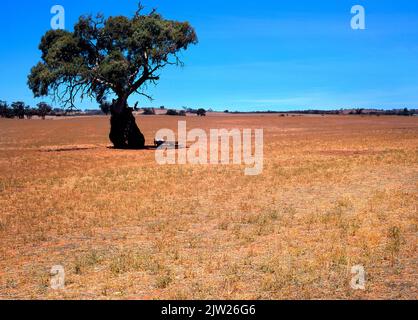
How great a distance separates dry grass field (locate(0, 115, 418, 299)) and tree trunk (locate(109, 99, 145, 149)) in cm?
1509

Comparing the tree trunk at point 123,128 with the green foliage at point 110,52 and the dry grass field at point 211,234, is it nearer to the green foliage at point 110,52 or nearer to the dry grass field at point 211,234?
the green foliage at point 110,52

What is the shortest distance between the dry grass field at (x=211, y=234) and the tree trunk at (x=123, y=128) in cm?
1509

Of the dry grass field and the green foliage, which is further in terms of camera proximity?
the green foliage

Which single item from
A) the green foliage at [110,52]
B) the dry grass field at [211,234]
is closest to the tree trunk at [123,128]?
the green foliage at [110,52]

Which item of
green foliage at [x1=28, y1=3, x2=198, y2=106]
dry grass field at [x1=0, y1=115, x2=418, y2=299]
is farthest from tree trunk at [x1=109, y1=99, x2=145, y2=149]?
dry grass field at [x1=0, y1=115, x2=418, y2=299]

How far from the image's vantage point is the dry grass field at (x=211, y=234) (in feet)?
25.8

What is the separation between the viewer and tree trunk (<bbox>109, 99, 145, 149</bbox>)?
3630cm

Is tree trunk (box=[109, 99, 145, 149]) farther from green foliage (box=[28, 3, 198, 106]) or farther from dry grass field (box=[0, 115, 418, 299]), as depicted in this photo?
dry grass field (box=[0, 115, 418, 299])

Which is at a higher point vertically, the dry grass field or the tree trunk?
the tree trunk

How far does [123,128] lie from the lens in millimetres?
37625

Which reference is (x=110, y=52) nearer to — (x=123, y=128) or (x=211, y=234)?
(x=123, y=128)

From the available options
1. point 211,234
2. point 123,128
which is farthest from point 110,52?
point 211,234
